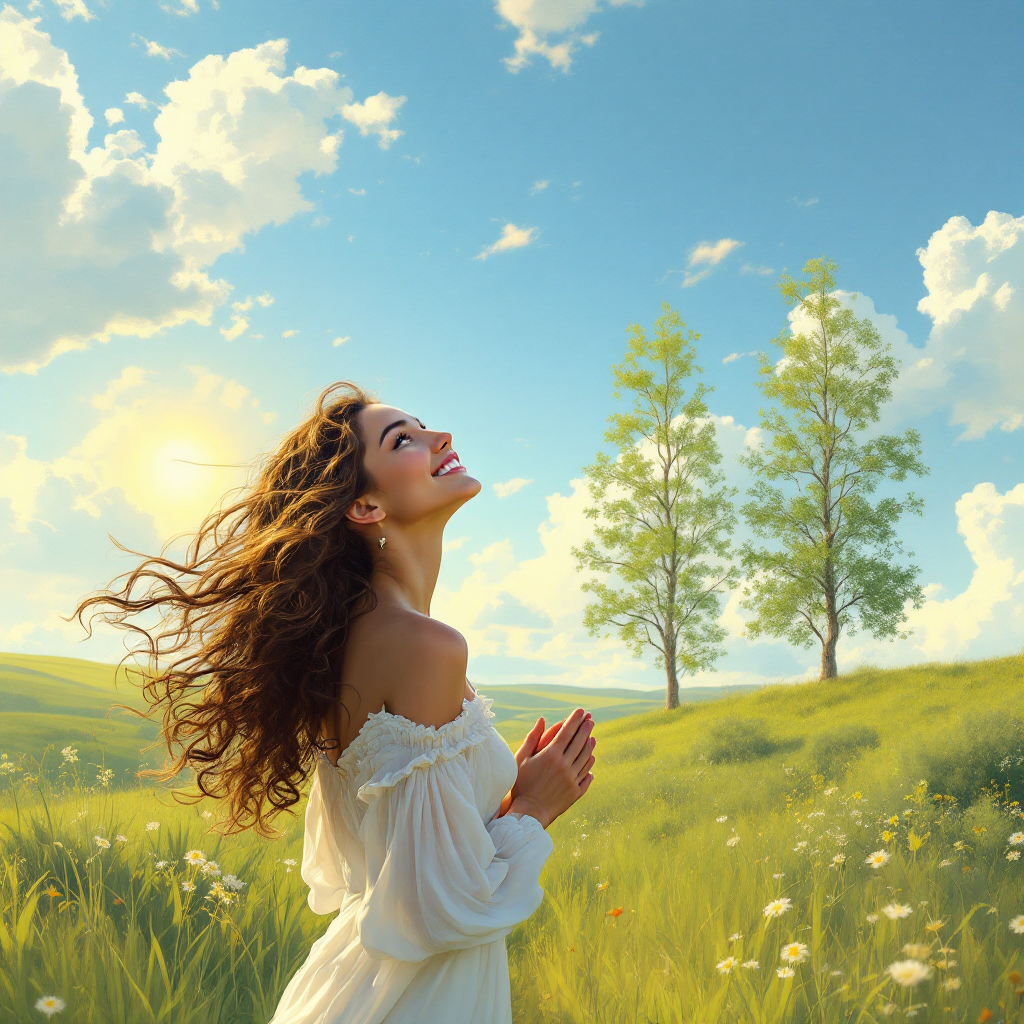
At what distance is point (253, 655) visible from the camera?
2.62m

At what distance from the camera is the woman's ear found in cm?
272

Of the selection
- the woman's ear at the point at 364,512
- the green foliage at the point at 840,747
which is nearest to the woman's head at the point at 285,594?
the woman's ear at the point at 364,512

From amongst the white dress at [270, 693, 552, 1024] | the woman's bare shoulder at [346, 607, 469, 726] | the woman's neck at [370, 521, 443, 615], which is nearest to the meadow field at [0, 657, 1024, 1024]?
the white dress at [270, 693, 552, 1024]

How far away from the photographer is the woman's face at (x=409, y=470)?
276 centimetres

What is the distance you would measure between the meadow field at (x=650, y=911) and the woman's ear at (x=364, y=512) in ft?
7.57

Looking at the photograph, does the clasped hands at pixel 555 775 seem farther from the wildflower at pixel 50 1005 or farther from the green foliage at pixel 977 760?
the green foliage at pixel 977 760

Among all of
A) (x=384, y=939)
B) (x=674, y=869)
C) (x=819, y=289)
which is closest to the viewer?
(x=384, y=939)

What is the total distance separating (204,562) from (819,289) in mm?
20440

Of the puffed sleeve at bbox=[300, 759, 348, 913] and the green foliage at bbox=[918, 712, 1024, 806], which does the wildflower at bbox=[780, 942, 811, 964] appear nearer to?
the puffed sleeve at bbox=[300, 759, 348, 913]

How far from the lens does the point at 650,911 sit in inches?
167

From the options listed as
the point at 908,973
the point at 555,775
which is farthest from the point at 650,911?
the point at 555,775

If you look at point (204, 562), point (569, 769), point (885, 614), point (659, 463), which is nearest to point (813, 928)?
point (569, 769)

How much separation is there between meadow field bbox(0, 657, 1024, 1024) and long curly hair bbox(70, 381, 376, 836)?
4.08 ft

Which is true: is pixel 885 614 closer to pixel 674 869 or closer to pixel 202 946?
pixel 674 869
